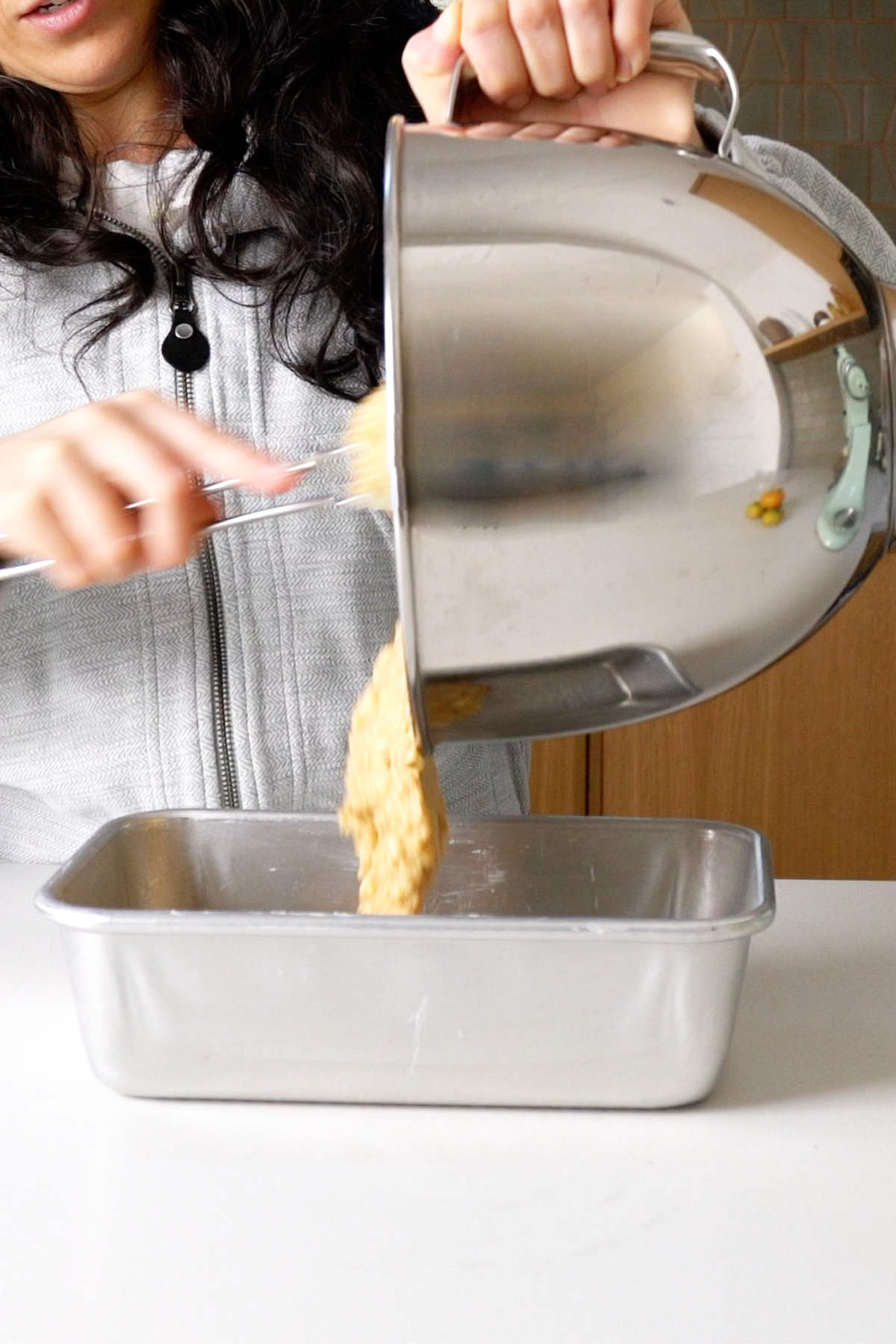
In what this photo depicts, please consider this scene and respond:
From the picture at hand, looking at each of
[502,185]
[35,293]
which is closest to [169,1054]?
[502,185]

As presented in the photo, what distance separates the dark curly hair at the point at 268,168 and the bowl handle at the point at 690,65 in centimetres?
24

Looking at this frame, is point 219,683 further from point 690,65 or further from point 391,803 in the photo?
point 690,65

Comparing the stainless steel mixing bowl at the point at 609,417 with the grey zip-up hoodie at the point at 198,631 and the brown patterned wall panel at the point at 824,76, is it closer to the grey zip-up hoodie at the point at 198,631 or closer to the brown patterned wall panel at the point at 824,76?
the grey zip-up hoodie at the point at 198,631

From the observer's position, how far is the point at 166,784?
894 millimetres

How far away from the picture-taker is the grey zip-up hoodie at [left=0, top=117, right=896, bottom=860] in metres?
0.89

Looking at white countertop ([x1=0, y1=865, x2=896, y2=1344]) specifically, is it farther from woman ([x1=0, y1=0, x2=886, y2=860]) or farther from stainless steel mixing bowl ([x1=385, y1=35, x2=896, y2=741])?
woman ([x1=0, y1=0, x2=886, y2=860])

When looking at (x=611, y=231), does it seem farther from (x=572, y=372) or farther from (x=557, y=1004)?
(x=557, y=1004)

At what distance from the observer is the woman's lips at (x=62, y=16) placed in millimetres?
812

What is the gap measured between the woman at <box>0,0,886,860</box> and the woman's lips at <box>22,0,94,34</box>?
2 cm

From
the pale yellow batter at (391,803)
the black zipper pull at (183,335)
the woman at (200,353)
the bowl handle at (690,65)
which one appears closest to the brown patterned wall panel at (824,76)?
the woman at (200,353)

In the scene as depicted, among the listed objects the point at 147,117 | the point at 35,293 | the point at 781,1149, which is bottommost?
the point at 781,1149

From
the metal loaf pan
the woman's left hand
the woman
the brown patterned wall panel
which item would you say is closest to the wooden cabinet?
the brown patterned wall panel

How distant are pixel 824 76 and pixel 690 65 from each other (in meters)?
1.53

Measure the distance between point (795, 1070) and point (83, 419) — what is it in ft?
1.25
